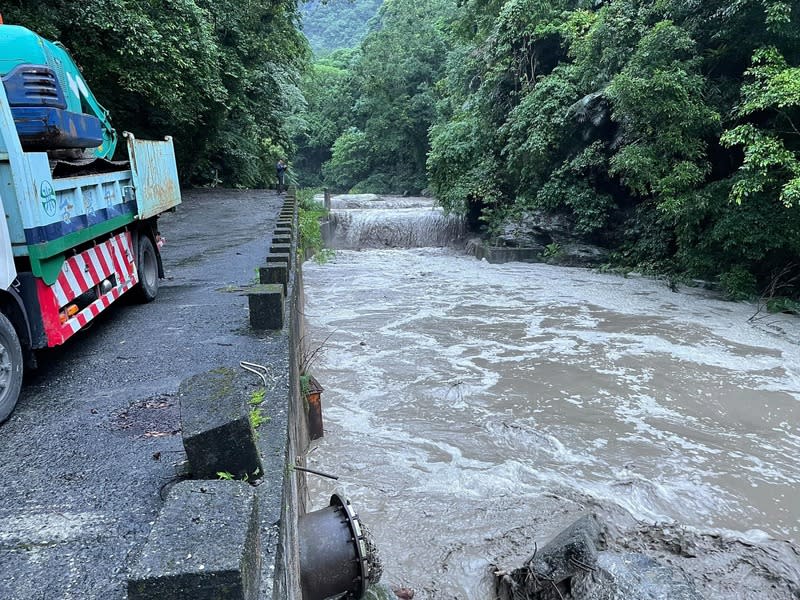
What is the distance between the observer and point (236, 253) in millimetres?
10008

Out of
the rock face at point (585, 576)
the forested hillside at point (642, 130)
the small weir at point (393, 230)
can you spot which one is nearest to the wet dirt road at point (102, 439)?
the rock face at point (585, 576)

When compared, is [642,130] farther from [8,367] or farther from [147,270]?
[8,367]

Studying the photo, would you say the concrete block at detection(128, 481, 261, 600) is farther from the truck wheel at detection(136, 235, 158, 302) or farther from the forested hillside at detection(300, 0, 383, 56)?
the forested hillside at detection(300, 0, 383, 56)

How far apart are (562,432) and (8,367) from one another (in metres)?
5.60

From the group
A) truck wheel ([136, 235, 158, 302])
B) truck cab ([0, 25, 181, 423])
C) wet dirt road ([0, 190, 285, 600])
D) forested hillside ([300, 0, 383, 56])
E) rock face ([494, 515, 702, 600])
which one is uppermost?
forested hillside ([300, 0, 383, 56])

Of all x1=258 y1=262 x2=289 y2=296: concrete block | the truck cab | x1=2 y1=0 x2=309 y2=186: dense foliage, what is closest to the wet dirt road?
→ the truck cab

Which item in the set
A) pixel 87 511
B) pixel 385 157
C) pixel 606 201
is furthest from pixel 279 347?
pixel 385 157

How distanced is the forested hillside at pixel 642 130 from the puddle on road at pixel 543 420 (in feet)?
6.45

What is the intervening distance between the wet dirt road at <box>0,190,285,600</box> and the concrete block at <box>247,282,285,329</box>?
0.17 metres

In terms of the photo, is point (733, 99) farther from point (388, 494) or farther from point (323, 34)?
point (323, 34)

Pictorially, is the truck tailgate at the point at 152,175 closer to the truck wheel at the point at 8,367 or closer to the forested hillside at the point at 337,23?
the truck wheel at the point at 8,367

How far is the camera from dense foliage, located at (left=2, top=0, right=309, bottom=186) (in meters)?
11.1

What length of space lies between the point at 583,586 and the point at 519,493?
5.67ft

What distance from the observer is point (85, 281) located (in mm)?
4816
